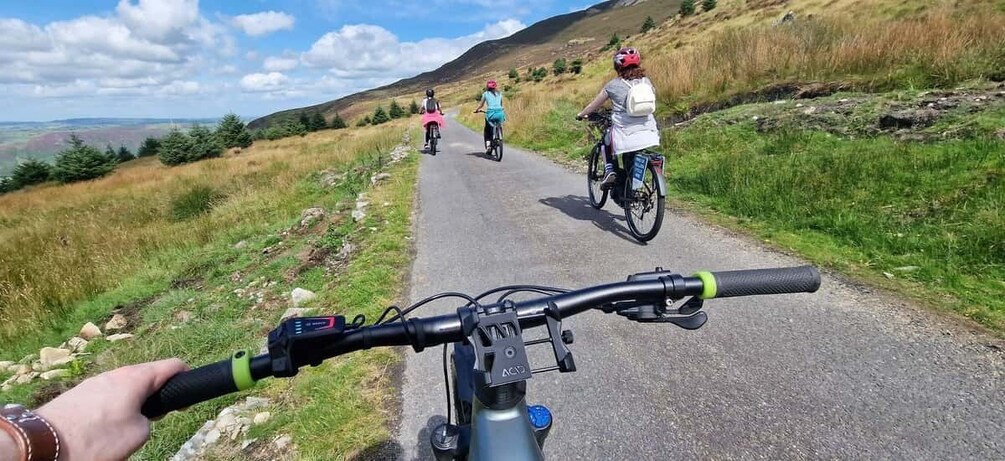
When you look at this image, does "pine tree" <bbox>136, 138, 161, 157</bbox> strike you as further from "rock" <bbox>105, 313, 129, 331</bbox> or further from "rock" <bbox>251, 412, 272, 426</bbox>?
"rock" <bbox>251, 412, 272, 426</bbox>

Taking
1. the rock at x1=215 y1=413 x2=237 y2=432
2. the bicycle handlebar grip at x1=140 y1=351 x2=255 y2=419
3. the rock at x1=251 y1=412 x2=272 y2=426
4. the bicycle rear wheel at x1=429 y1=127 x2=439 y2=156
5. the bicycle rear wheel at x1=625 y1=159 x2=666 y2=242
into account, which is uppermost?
the bicycle rear wheel at x1=429 y1=127 x2=439 y2=156

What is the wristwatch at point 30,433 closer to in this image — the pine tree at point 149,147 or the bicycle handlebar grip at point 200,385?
the bicycle handlebar grip at point 200,385

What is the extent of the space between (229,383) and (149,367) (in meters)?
0.17

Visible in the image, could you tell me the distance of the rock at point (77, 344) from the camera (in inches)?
222

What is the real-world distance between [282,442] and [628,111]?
460 centimetres

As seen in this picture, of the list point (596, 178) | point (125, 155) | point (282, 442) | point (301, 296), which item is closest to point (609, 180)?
point (596, 178)

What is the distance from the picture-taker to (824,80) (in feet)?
32.8

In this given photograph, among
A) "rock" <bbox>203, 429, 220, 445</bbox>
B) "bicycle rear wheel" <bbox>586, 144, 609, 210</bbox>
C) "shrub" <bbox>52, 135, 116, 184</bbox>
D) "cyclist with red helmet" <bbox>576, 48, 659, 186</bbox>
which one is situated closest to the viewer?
"rock" <bbox>203, 429, 220, 445</bbox>

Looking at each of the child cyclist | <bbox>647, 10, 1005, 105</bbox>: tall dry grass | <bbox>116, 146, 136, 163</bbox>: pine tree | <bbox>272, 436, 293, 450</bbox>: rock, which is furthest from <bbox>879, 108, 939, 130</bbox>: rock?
<bbox>116, 146, 136, 163</bbox>: pine tree

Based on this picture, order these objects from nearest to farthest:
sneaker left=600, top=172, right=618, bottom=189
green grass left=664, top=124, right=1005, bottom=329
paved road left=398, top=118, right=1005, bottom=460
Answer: paved road left=398, top=118, right=1005, bottom=460, green grass left=664, top=124, right=1005, bottom=329, sneaker left=600, top=172, right=618, bottom=189

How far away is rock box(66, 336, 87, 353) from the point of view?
5.63 m

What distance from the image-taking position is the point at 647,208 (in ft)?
18.3

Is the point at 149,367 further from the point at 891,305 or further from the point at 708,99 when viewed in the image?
the point at 708,99

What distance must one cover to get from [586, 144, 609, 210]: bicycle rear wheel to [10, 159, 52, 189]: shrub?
39.9 meters
